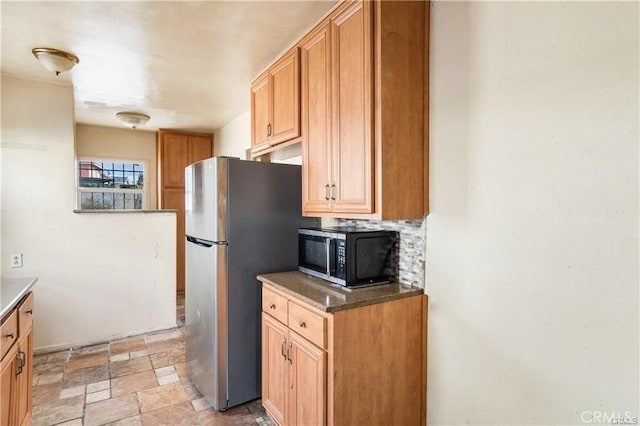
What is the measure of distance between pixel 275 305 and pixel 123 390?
4.87 feet

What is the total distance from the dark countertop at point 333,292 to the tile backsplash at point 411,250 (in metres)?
0.06

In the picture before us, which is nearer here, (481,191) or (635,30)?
(635,30)

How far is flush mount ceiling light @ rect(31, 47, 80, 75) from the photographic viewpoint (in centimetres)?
242

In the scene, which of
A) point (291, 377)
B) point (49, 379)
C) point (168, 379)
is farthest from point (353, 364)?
point (49, 379)

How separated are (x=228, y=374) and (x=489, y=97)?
2.20 m

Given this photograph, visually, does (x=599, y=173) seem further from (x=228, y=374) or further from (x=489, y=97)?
(x=228, y=374)

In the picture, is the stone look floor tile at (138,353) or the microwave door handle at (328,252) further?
the stone look floor tile at (138,353)

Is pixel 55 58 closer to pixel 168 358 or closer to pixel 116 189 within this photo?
pixel 168 358

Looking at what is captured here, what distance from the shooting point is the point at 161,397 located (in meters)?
2.45

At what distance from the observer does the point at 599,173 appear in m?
1.17

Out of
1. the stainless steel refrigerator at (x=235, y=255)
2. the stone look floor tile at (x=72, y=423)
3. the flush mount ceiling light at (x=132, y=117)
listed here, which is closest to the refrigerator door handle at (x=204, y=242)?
the stainless steel refrigerator at (x=235, y=255)

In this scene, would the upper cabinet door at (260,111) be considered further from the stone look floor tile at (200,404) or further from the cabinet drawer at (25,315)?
the stone look floor tile at (200,404)

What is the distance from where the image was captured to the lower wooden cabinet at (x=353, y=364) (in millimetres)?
1589

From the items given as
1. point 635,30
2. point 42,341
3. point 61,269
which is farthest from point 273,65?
point 42,341
